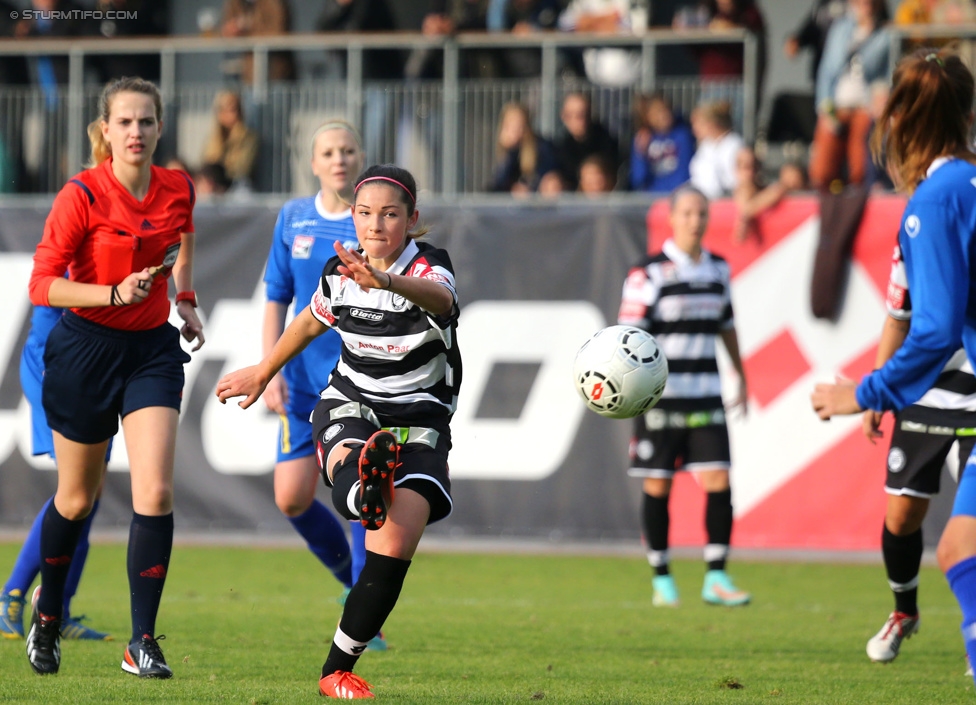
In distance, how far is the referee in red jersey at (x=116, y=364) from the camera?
18.6 feet

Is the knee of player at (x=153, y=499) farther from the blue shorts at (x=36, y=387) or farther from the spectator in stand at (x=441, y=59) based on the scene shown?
the spectator in stand at (x=441, y=59)

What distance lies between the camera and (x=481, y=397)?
38.5 ft

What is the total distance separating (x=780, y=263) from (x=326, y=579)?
4.66 metres

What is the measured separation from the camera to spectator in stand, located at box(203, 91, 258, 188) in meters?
13.8

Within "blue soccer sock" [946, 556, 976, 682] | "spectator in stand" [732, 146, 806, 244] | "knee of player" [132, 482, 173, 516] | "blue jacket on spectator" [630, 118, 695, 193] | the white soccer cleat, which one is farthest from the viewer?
"blue jacket on spectator" [630, 118, 695, 193]

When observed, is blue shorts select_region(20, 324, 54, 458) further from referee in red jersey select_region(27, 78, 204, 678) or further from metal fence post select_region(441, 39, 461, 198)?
metal fence post select_region(441, 39, 461, 198)

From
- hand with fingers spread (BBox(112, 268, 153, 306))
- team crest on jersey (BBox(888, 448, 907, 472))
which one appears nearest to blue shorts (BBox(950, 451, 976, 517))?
team crest on jersey (BBox(888, 448, 907, 472))

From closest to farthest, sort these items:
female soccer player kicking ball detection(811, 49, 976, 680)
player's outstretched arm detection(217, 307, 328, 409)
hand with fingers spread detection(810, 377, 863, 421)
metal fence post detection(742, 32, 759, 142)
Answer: female soccer player kicking ball detection(811, 49, 976, 680), hand with fingers spread detection(810, 377, 863, 421), player's outstretched arm detection(217, 307, 328, 409), metal fence post detection(742, 32, 759, 142)

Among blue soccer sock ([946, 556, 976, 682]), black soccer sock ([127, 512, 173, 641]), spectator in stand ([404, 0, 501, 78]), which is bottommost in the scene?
black soccer sock ([127, 512, 173, 641])

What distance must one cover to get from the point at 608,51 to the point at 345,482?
9.86 m

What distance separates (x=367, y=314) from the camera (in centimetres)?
521

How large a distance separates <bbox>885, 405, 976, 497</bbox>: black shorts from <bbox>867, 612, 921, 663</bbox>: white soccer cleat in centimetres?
75

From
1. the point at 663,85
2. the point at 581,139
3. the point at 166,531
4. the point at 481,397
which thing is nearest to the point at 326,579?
the point at 481,397

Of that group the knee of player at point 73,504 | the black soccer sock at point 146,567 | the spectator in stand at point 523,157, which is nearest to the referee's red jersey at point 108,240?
the knee of player at point 73,504
